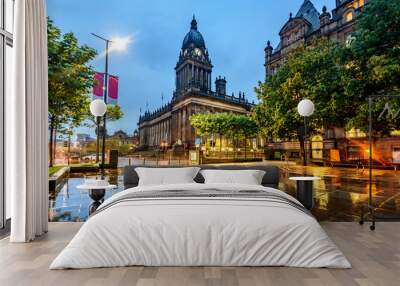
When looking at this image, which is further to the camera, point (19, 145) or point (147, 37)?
point (147, 37)

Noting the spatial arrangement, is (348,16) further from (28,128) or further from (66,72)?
(28,128)

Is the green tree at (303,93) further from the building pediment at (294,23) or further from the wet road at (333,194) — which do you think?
the wet road at (333,194)

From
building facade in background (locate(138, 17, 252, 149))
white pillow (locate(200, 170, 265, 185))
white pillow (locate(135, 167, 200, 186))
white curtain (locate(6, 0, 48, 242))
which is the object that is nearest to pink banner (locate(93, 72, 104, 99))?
building facade in background (locate(138, 17, 252, 149))

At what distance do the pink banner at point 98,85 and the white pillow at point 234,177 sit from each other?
4.62 meters

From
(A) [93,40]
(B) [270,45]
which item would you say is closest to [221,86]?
(B) [270,45]

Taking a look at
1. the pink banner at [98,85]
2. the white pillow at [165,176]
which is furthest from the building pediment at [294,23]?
the white pillow at [165,176]

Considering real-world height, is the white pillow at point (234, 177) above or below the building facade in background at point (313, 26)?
below

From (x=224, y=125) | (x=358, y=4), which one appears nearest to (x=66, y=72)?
(x=224, y=125)

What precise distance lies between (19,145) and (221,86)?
6868 mm

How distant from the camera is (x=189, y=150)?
9.02 metres

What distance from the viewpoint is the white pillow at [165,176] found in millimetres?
3521

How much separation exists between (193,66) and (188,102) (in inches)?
47.7

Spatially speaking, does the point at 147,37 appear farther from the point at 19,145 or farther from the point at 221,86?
the point at 19,145

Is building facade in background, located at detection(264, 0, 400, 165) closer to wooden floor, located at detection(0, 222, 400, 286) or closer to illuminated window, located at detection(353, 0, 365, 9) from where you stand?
illuminated window, located at detection(353, 0, 365, 9)
